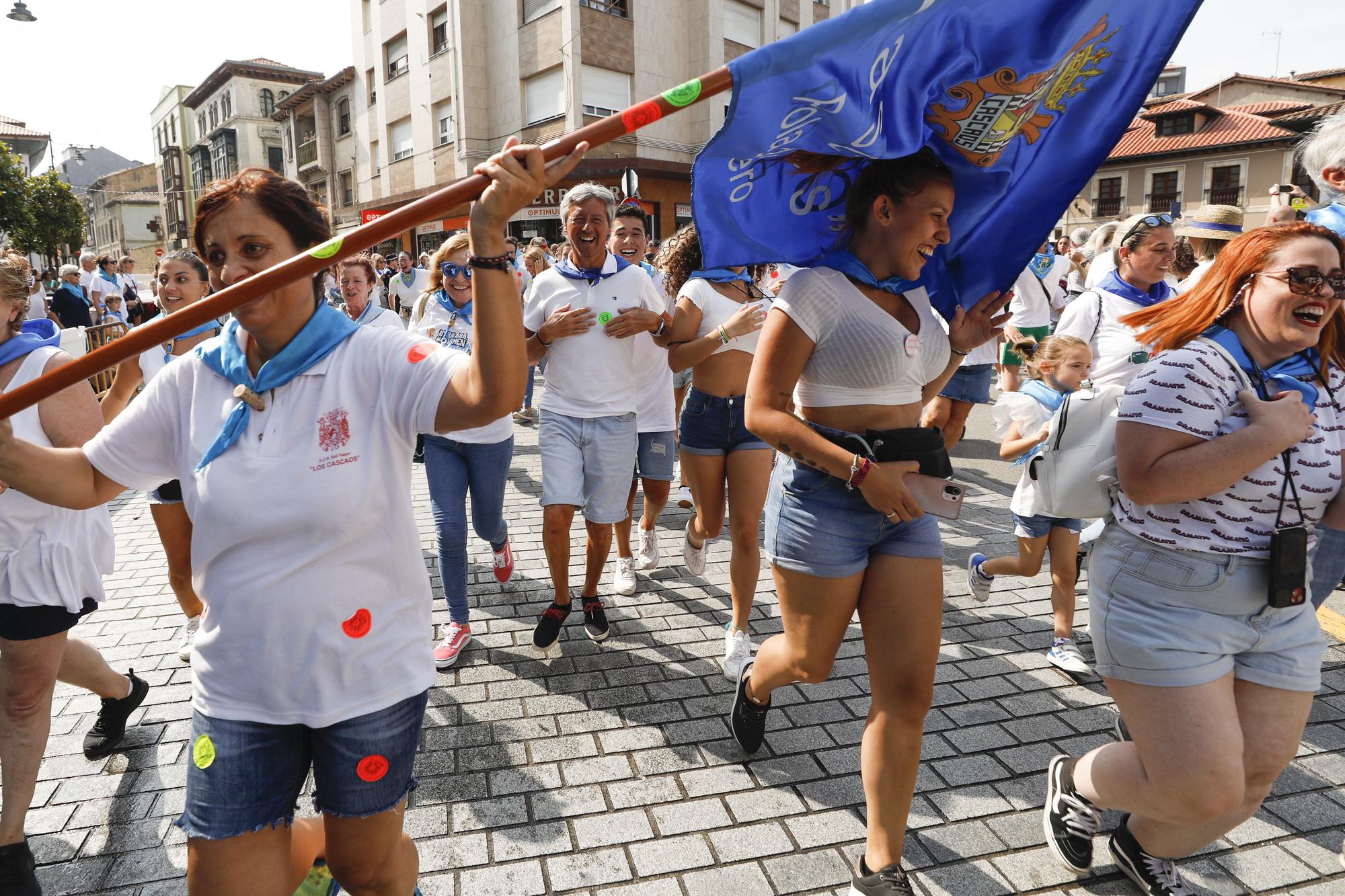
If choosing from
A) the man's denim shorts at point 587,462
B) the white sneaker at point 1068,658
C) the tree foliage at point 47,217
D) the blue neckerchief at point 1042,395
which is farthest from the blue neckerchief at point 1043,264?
the tree foliage at point 47,217

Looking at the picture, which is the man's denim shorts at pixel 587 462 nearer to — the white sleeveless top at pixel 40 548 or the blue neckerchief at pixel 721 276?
the blue neckerchief at pixel 721 276

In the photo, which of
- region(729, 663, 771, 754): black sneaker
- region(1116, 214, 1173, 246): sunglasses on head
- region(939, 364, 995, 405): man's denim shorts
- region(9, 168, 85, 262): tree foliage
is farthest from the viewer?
region(9, 168, 85, 262): tree foliage

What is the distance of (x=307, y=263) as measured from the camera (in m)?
1.68

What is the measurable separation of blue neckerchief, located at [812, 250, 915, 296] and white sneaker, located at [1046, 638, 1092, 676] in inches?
91.8

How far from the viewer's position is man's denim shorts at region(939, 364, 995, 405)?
6922 mm

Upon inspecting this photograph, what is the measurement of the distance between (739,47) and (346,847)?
30214mm

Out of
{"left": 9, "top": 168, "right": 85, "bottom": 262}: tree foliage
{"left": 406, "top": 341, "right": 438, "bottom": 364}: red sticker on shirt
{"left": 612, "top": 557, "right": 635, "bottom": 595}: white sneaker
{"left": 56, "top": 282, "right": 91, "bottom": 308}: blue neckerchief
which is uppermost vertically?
{"left": 9, "top": 168, "right": 85, "bottom": 262}: tree foliage

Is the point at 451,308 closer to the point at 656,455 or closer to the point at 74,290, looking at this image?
the point at 656,455

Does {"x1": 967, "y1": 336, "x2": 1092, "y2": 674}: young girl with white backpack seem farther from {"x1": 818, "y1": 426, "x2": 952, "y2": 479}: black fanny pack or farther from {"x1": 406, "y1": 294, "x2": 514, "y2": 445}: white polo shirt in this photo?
{"x1": 406, "y1": 294, "x2": 514, "y2": 445}: white polo shirt

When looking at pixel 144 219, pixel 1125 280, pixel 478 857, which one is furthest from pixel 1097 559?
pixel 144 219

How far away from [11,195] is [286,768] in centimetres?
3352

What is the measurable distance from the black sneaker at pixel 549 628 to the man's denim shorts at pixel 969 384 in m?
3.98

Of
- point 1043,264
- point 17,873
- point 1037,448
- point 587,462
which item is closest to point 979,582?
point 1037,448

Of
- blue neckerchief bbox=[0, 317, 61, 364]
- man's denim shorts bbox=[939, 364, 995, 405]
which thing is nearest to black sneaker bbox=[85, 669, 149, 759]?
blue neckerchief bbox=[0, 317, 61, 364]
